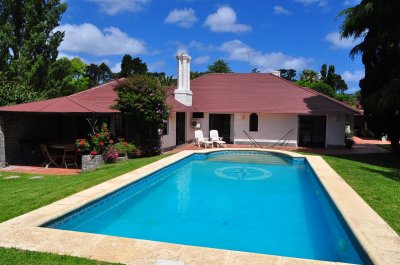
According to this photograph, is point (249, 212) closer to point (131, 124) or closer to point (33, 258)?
point (33, 258)

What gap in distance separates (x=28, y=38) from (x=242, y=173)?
23091 mm

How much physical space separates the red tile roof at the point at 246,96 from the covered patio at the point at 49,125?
1326mm

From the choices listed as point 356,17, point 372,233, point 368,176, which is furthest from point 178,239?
point 356,17

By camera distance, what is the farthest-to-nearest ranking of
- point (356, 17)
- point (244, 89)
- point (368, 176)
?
point (244, 89) → point (356, 17) → point (368, 176)

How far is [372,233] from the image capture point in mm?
5730

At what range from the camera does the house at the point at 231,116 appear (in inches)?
710

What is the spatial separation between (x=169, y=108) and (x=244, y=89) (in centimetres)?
1025

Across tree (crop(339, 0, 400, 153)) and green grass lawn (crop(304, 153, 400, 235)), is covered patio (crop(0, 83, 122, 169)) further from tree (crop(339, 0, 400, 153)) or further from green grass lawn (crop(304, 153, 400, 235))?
tree (crop(339, 0, 400, 153))

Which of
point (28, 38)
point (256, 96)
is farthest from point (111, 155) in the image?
point (28, 38)

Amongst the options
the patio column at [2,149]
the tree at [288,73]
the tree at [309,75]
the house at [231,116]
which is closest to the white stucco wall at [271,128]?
the house at [231,116]

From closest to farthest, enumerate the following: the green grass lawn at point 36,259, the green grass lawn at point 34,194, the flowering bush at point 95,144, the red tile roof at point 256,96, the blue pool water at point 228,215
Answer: the green grass lawn at point 36,259, the green grass lawn at point 34,194, the blue pool water at point 228,215, the flowering bush at point 95,144, the red tile roof at point 256,96

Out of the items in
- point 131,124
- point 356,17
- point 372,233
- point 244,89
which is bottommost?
point 372,233

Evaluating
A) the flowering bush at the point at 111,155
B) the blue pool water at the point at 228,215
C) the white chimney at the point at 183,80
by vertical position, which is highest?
the white chimney at the point at 183,80

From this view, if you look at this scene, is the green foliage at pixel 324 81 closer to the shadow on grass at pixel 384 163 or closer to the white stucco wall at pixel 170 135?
the shadow on grass at pixel 384 163
